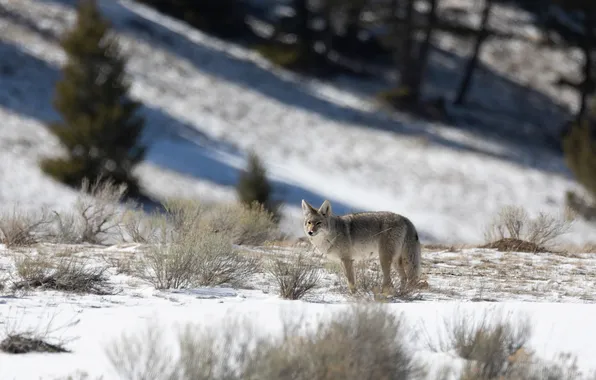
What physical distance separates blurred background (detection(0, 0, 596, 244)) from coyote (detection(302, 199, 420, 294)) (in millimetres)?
10899

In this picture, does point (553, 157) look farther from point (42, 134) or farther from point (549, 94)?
point (42, 134)

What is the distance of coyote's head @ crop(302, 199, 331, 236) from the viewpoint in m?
8.83

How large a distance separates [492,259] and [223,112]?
929 inches

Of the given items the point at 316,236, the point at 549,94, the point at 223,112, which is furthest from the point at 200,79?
the point at 316,236

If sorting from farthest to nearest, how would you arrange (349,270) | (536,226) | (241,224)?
(536,226)
(241,224)
(349,270)

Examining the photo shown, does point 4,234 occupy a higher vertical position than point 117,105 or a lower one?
lower

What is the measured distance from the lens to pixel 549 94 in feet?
146

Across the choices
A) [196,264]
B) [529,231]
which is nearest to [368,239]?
[196,264]

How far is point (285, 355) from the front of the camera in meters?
4.97

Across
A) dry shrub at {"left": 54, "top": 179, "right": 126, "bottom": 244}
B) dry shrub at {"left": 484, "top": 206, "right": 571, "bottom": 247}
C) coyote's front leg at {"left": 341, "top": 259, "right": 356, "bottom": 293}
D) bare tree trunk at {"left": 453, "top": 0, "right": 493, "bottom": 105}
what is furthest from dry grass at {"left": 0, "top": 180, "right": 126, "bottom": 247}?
bare tree trunk at {"left": 453, "top": 0, "right": 493, "bottom": 105}

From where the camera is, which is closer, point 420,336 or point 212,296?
point 420,336

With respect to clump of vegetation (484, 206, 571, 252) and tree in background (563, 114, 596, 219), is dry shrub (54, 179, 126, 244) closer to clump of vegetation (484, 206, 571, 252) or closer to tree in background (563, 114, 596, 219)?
clump of vegetation (484, 206, 571, 252)

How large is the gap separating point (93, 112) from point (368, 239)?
18.7 metres

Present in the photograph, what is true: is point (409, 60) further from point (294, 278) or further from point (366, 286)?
point (294, 278)
